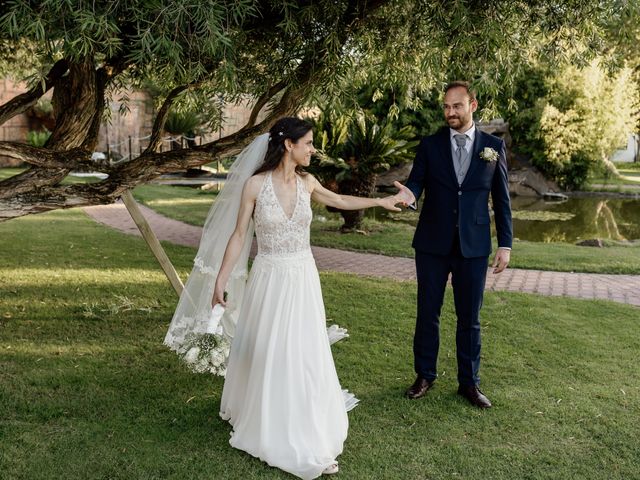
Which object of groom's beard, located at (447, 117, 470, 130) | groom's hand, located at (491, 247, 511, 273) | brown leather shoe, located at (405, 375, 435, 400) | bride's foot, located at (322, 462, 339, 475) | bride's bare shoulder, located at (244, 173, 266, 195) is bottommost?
bride's foot, located at (322, 462, 339, 475)

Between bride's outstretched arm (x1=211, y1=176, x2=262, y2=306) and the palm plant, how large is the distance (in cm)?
744

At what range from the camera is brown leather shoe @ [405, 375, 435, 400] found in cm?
Answer: 460

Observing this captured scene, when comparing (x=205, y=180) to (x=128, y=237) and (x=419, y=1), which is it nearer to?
(x=128, y=237)

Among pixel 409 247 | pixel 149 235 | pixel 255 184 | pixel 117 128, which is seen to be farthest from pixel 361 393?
pixel 117 128

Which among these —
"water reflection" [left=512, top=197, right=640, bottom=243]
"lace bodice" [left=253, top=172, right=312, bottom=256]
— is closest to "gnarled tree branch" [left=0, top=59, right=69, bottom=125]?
"lace bodice" [left=253, top=172, right=312, bottom=256]

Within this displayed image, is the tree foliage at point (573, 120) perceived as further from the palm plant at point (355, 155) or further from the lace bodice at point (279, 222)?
the lace bodice at point (279, 222)

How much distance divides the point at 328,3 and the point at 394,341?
3024mm

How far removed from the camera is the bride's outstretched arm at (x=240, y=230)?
3.89 metres

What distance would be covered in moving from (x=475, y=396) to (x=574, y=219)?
13.5 metres

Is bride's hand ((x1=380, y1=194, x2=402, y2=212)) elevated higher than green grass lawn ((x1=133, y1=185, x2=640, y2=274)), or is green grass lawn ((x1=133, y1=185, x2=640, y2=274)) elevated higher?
bride's hand ((x1=380, y1=194, x2=402, y2=212))

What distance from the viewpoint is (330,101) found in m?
5.64

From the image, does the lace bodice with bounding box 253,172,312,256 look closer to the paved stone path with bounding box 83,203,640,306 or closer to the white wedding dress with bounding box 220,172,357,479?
the white wedding dress with bounding box 220,172,357,479

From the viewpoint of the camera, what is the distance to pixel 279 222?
3.88 meters

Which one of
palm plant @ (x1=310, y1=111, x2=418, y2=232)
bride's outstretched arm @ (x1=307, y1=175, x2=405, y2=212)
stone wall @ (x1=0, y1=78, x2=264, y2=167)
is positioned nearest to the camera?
bride's outstretched arm @ (x1=307, y1=175, x2=405, y2=212)
